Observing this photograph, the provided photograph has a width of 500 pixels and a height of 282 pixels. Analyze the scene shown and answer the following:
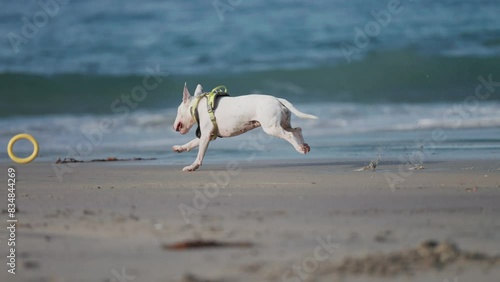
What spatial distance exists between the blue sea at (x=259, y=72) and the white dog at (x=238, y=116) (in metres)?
0.85

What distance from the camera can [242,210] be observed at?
6.37 m

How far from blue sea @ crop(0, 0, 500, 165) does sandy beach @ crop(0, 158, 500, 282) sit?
195 centimetres

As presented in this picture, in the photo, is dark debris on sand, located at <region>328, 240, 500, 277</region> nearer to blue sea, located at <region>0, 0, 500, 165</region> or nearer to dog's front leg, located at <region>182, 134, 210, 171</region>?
dog's front leg, located at <region>182, 134, 210, 171</region>

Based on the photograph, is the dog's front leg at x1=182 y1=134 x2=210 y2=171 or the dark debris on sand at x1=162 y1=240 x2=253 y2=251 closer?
the dark debris on sand at x1=162 y1=240 x2=253 y2=251

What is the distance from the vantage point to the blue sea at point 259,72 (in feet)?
39.5

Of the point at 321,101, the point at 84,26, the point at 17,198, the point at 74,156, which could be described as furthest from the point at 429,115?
the point at 84,26

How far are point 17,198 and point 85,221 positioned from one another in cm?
148

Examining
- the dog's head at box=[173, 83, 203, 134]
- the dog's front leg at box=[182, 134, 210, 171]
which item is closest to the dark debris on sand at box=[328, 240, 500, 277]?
the dog's front leg at box=[182, 134, 210, 171]

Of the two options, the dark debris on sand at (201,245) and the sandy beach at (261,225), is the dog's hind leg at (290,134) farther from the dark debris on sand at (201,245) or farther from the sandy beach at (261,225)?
the dark debris on sand at (201,245)

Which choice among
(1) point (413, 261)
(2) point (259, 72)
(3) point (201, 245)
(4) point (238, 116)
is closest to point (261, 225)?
(3) point (201, 245)

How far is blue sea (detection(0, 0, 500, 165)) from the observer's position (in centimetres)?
1205

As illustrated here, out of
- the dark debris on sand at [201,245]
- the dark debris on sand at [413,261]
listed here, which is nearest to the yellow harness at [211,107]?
the dark debris on sand at [201,245]

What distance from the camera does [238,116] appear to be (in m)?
9.31

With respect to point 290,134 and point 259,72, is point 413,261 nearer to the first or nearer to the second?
point 290,134
